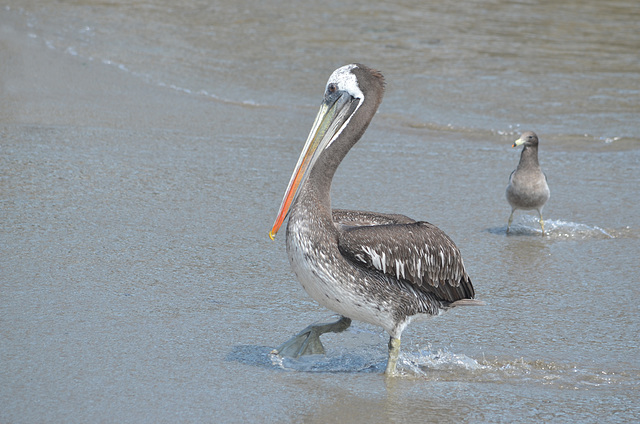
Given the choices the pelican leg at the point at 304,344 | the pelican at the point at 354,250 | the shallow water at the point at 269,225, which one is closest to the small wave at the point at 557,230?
the shallow water at the point at 269,225

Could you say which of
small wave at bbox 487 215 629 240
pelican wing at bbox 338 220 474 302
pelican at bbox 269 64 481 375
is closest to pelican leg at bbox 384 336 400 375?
pelican at bbox 269 64 481 375

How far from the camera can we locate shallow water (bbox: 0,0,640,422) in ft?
11.6

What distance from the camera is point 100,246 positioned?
4.95 m

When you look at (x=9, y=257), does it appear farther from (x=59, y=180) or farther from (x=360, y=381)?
(x=360, y=381)

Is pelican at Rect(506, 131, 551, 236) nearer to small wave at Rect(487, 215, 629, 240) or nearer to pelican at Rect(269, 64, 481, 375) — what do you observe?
small wave at Rect(487, 215, 629, 240)

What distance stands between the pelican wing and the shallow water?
338 mm

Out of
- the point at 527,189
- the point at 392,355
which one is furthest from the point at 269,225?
the point at 392,355

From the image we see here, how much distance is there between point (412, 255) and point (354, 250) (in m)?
0.32

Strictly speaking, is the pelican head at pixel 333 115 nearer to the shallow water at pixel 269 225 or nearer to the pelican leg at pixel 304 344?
the pelican leg at pixel 304 344

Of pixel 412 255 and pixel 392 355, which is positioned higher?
pixel 412 255

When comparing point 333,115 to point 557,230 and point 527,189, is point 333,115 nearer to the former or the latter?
point 527,189

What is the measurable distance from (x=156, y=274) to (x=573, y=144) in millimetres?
5207

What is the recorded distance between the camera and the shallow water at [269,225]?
139 inches

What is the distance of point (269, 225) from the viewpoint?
5602 mm
